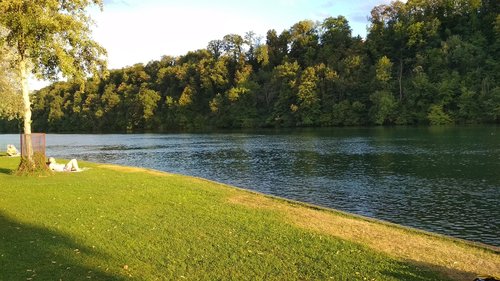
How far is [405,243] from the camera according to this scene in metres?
10.8

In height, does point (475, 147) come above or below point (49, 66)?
below

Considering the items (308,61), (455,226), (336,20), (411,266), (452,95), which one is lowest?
(455,226)

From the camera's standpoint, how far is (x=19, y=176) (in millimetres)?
22578

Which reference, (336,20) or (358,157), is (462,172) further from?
(336,20)

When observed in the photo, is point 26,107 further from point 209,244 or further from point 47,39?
point 209,244

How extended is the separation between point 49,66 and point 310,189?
15.2m

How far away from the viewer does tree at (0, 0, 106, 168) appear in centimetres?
2034

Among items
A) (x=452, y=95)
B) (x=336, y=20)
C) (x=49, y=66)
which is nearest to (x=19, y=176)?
(x=49, y=66)

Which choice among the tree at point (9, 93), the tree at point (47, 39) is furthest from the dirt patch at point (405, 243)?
the tree at point (9, 93)

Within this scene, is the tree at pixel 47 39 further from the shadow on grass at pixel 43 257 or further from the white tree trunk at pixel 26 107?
the shadow on grass at pixel 43 257

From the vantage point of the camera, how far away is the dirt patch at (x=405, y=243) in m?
9.14

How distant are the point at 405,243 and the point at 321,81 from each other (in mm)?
109585

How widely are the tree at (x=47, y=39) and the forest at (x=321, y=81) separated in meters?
51.1

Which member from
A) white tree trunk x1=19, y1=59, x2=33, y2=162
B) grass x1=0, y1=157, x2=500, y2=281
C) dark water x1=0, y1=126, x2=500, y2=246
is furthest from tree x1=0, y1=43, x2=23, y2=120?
grass x1=0, y1=157, x2=500, y2=281
